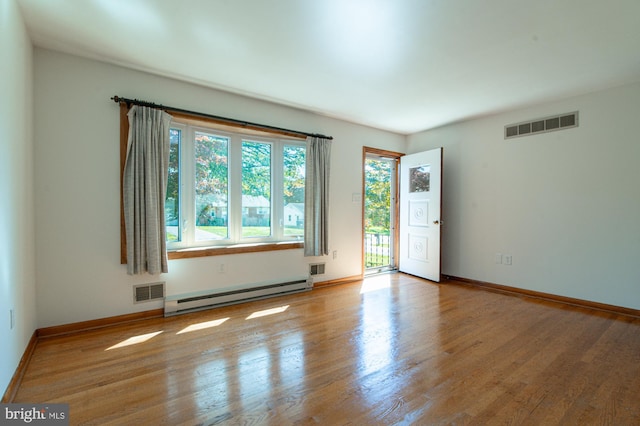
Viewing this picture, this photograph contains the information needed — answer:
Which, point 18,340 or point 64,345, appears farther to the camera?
point 64,345

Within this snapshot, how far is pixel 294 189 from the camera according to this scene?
408 cm

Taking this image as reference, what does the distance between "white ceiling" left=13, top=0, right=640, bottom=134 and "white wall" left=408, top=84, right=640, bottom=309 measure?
519 millimetres

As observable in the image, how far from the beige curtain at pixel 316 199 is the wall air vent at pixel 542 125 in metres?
2.62

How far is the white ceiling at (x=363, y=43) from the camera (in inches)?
77.5

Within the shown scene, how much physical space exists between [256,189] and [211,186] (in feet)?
1.90

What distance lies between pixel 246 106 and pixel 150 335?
2.69m

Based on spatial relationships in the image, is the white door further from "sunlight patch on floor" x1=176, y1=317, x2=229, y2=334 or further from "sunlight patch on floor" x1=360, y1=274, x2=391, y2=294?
"sunlight patch on floor" x1=176, y1=317, x2=229, y2=334

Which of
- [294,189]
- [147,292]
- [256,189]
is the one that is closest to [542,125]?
[294,189]

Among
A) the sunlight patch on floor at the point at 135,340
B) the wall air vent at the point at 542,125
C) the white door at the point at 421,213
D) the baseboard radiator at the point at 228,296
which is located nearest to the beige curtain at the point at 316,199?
the baseboard radiator at the point at 228,296

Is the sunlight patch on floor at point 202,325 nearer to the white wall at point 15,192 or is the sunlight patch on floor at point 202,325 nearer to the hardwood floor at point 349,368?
the hardwood floor at point 349,368

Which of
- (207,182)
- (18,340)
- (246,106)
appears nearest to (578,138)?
(246,106)

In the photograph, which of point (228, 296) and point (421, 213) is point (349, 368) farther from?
point (421, 213)

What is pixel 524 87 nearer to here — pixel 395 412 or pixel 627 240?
pixel 627 240

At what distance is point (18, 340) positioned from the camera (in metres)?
1.94
